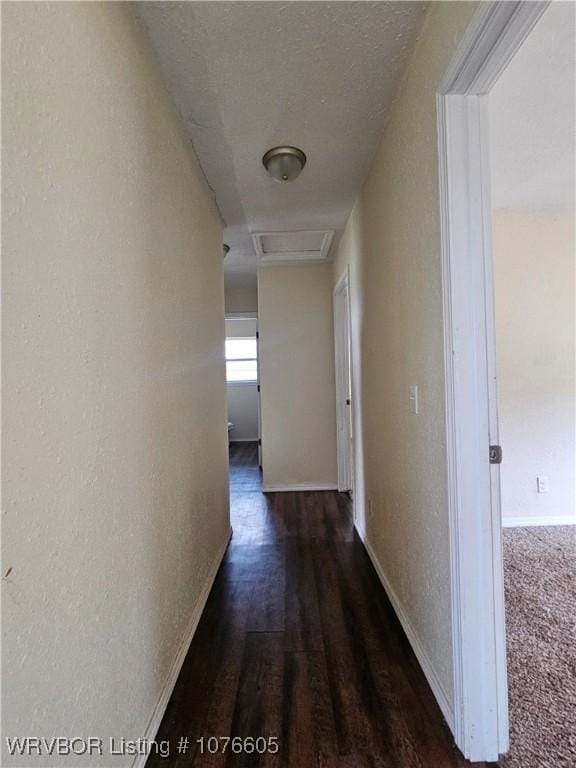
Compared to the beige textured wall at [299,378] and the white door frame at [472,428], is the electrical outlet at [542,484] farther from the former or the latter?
the white door frame at [472,428]

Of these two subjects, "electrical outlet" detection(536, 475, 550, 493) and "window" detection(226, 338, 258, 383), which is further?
"window" detection(226, 338, 258, 383)

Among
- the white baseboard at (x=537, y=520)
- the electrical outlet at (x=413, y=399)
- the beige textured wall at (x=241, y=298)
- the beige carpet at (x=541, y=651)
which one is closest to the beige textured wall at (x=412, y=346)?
the electrical outlet at (x=413, y=399)

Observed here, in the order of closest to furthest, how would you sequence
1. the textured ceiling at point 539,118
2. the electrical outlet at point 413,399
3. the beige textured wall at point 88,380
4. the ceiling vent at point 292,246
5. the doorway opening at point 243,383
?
the beige textured wall at point 88,380
the textured ceiling at point 539,118
the electrical outlet at point 413,399
the ceiling vent at point 292,246
the doorway opening at point 243,383

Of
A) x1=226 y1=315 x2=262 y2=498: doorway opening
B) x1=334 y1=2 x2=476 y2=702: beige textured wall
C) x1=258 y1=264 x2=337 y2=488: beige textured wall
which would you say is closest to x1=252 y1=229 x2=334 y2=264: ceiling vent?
x1=258 y1=264 x2=337 y2=488: beige textured wall

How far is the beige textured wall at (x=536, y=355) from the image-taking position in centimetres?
273

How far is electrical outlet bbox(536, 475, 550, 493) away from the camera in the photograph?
2.75 meters

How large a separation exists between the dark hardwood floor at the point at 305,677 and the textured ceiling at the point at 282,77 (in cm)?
A: 234

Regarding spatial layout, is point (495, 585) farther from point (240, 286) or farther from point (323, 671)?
point (240, 286)

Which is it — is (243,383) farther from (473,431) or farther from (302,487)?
(473,431)

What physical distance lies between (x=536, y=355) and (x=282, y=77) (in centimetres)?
256

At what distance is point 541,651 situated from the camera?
4.86 feet

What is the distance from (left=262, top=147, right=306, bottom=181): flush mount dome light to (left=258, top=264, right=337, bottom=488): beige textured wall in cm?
172

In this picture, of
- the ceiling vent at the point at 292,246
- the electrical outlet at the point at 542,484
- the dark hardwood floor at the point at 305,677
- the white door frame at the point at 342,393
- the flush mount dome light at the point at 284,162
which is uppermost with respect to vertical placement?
the ceiling vent at the point at 292,246

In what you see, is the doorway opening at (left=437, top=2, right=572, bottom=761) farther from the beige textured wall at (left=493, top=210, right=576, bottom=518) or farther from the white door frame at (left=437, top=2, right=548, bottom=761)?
the beige textured wall at (left=493, top=210, right=576, bottom=518)
